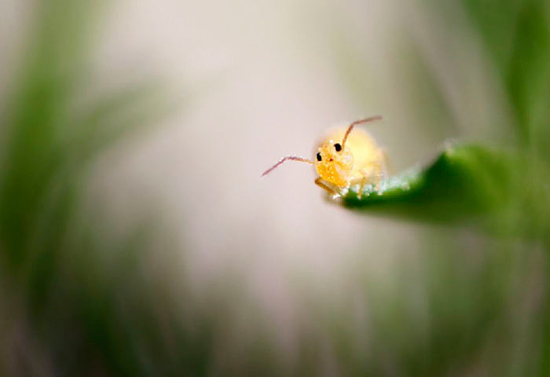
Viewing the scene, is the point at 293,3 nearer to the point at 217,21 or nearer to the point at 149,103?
the point at 217,21

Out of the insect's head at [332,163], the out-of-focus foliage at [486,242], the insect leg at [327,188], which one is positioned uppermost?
the insect's head at [332,163]

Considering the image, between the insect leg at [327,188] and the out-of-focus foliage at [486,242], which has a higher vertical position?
the insect leg at [327,188]

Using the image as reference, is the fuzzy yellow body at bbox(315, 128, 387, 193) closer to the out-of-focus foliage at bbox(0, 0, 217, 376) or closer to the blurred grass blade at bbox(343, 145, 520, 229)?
the blurred grass blade at bbox(343, 145, 520, 229)

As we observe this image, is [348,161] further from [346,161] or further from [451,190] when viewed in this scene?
[451,190]

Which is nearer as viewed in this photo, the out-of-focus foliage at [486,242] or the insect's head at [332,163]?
the out-of-focus foliage at [486,242]

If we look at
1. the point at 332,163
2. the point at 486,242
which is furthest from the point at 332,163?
the point at 486,242

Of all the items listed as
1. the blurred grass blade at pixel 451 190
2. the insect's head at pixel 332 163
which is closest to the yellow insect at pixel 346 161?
the insect's head at pixel 332 163

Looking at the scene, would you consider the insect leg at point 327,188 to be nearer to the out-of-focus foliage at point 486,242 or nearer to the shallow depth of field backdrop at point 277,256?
the shallow depth of field backdrop at point 277,256
